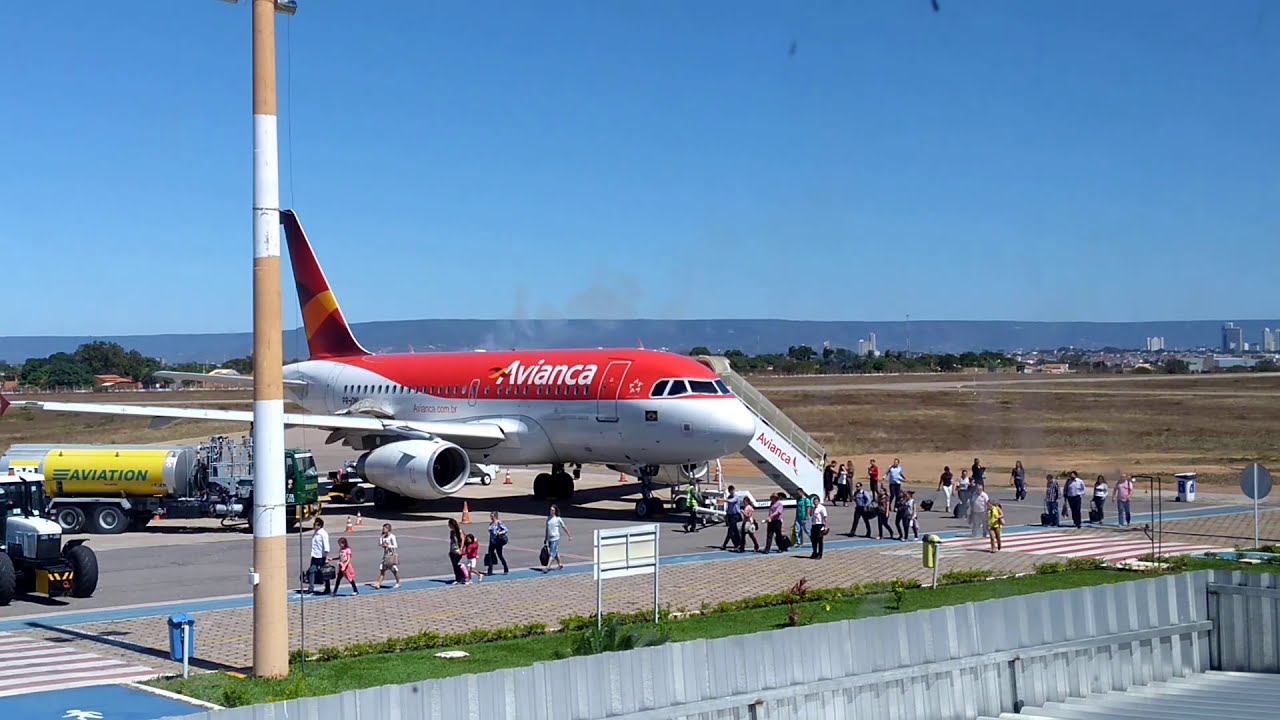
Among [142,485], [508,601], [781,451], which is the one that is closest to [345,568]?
[508,601]

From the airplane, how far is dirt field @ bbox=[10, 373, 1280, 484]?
19.0 m

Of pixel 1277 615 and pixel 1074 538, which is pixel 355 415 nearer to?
pixel 1074 538

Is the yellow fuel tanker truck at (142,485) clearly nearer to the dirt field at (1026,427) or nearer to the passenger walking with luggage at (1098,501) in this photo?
the passenger walking with luggage at (1098,501)

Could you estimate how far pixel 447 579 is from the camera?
30.5 metres

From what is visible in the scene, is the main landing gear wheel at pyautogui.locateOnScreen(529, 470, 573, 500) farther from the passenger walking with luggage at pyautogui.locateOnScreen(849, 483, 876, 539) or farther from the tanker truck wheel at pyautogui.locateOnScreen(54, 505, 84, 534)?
the tanker truck wheel at pyautogui.locateOnScreen(54, 505, 84, 534)

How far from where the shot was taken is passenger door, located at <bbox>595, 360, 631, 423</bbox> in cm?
4109

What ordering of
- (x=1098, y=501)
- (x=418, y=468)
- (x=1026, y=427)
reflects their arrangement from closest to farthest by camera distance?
(x=1098, y=501)
(x=418, y=468)
(x=1026, y=427)

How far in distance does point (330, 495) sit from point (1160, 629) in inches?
1412

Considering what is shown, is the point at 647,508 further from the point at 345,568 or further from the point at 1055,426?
the point at 1055,426

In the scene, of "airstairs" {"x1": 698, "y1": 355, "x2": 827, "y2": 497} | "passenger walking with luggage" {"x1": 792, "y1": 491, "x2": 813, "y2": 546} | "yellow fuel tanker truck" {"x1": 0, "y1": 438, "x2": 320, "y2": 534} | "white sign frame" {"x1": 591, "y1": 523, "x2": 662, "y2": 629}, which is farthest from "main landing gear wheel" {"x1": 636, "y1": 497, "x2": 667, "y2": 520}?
"white sign frame" {"x1": 591, "y1": 523, "x2": 662, "y2": 629}

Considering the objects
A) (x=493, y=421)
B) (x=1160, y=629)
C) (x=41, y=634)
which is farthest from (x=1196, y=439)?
(x=41, y=634)

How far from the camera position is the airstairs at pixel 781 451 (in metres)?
41.8

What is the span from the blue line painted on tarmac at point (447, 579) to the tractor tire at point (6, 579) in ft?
3.74

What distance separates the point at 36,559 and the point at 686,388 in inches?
738
